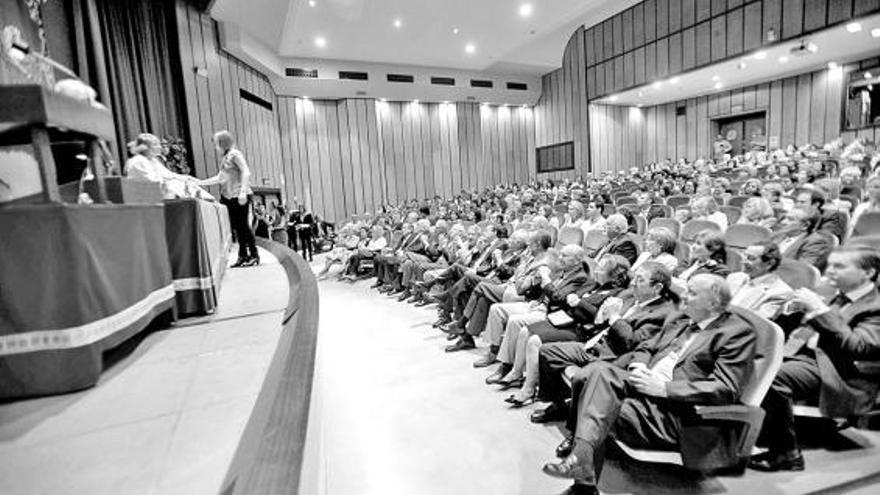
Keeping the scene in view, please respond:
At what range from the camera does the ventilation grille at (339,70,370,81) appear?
492 inches

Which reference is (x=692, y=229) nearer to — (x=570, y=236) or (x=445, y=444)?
(x=570, y=236)

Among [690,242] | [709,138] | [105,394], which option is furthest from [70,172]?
[709,138]

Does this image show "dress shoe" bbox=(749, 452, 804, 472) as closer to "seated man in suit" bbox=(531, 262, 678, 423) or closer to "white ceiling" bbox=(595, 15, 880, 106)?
"seated man in suit" bbox=(531, 262, 678, 423)

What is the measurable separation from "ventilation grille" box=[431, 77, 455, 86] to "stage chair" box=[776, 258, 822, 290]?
41.2ft

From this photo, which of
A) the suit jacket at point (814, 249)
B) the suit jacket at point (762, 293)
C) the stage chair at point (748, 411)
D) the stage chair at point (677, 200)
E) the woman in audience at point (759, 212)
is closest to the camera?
the stage chair at point (748, 411)

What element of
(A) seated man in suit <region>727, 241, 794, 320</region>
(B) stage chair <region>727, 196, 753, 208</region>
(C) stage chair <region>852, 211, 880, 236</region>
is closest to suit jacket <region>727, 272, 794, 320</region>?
(A) seated man in suit <region>727, 241, 794, 320</region>

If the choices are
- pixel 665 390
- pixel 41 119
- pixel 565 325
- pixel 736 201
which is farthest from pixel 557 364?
pixel 736 201

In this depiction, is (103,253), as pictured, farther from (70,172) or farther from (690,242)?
(690,242)

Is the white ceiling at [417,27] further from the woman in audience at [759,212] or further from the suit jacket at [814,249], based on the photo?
the suit jacket at [814,249]

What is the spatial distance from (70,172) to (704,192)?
6.86m

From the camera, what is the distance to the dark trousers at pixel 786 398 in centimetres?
197

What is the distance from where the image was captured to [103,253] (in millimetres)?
1655

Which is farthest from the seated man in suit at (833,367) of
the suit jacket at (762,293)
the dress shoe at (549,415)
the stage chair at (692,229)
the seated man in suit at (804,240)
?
the stage chair at (692,229)

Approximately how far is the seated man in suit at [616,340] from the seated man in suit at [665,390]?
33cm
